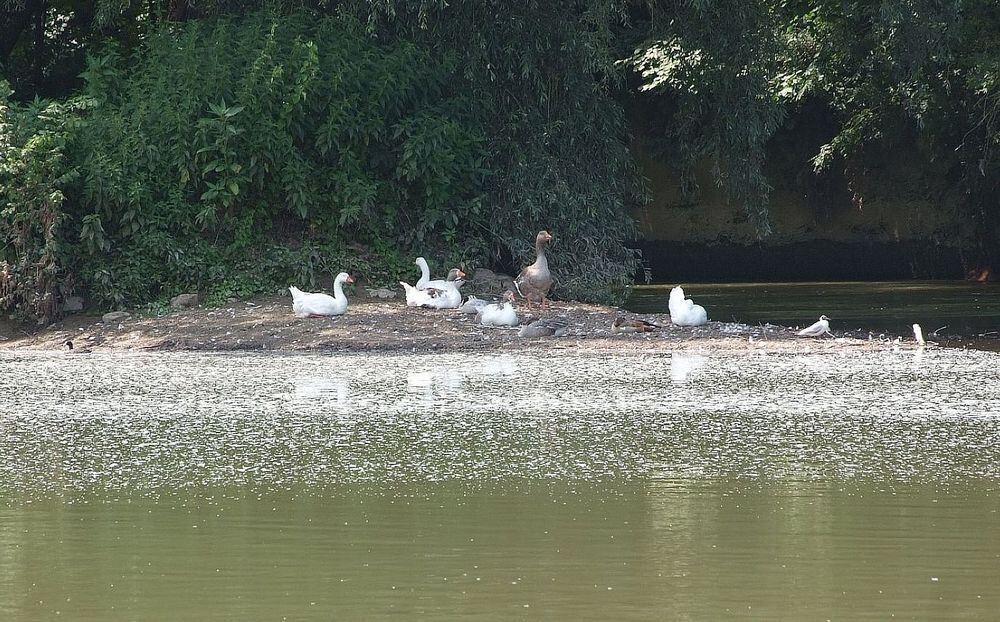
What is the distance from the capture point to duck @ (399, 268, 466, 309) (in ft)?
47.0

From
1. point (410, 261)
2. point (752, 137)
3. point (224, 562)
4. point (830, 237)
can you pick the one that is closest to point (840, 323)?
point (752, 137)

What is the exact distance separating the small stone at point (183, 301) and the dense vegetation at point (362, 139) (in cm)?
32

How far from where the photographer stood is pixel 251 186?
15695 mm

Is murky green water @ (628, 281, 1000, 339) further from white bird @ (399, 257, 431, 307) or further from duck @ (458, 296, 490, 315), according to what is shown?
white bird @ (399, 257, 431, 307)

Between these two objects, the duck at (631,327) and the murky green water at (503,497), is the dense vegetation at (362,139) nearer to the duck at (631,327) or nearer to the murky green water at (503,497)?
the duck at (631,327)

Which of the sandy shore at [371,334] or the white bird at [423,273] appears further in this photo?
the white bird at [423,273]

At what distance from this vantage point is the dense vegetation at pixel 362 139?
15.1 meters

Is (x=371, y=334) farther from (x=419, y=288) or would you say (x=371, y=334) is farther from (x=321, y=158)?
(x=321, y=158)

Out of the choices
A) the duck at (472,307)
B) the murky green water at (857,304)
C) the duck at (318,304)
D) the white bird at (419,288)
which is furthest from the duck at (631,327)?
the duck at (318,304)

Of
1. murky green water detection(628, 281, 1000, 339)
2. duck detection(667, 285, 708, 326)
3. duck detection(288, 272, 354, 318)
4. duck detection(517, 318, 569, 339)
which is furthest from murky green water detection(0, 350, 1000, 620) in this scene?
murky green water detection(628, 281, 1000, 339)

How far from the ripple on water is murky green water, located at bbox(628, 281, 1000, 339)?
3.80 meters

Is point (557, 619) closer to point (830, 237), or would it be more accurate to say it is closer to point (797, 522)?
point (797, 522)

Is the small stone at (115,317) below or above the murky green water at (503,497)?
above

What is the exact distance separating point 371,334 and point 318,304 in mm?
924
